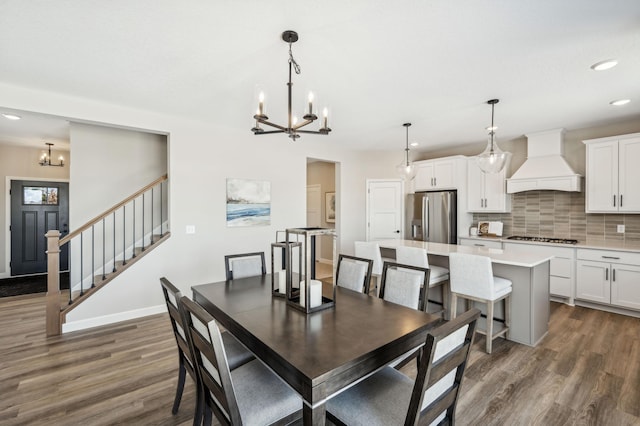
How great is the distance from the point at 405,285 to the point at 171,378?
6.73 ft

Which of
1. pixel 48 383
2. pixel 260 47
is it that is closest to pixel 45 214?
pixel 48 383

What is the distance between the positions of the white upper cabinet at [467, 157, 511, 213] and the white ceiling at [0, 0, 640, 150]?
1634mm

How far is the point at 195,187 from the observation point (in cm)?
417

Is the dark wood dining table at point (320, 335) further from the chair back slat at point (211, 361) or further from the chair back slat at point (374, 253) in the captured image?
the chair back slat at point (374, 253)

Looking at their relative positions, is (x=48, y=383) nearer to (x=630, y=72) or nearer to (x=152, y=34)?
(x=152, y=34)

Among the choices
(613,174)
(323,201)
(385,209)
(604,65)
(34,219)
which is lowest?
(34,219)

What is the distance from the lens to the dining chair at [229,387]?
1.25 m

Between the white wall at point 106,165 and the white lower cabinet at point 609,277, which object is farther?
the white wall at point 106,165

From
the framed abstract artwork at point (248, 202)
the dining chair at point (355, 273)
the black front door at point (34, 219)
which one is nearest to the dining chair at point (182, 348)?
the dining chair at point (355, 273)

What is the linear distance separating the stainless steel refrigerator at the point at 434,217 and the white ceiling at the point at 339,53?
2.02m

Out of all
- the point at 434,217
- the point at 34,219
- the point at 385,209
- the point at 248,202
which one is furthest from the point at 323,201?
the point at 34,219

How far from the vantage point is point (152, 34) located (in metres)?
2.11

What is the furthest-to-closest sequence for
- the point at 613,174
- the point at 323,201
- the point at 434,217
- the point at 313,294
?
1. the point at 323,201
2. the point at 434,217
3. the point at 613,174
4. the point at 313,294

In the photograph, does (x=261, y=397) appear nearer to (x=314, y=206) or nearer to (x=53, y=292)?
(x=53, y=292)
